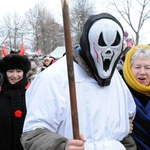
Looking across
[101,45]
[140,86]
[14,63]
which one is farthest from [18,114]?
[101,45]

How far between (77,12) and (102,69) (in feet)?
102

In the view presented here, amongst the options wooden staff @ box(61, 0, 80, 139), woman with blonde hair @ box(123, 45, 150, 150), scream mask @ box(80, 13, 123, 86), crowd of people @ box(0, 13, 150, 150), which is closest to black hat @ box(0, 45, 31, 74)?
woman with blonde hair @ box(123, 45, 150, 150)

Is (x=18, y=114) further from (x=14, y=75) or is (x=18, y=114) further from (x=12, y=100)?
(x=14, y=75)

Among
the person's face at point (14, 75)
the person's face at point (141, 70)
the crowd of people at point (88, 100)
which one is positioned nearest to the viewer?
the crowd of people at point (88, 100)

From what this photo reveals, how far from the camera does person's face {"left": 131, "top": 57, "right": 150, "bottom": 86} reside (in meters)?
2.60

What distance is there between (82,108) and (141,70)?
3.27ft

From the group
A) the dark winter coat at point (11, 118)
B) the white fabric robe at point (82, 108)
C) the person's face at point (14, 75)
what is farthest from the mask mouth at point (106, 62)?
the person's face at point (14, 75)

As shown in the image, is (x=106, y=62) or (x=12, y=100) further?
(x=12, y=100)

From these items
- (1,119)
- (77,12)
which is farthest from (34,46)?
(1,119)

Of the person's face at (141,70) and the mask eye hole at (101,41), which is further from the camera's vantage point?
the person's face at (141,70)

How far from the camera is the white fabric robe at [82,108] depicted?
1.70 m

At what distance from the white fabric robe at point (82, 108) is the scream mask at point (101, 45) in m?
0.08

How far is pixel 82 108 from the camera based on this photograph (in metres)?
1.78

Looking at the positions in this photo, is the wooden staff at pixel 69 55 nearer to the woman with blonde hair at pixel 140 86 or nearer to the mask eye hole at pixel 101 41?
the mask eye hole at pixel 101 41
